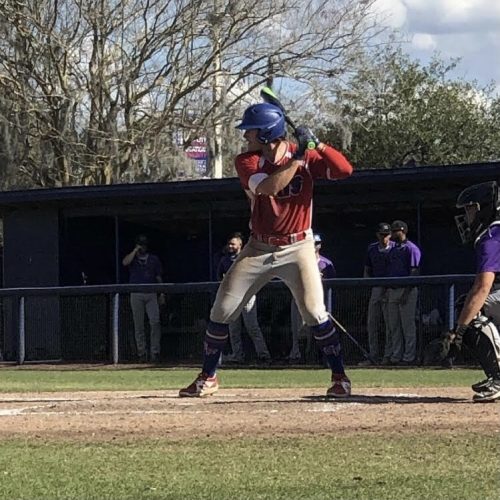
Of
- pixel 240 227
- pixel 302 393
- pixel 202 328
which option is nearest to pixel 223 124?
pixel 240 227

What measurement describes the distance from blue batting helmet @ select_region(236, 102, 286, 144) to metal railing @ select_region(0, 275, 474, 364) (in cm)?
634

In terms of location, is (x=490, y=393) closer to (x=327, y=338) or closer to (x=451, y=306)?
(x=327, y=338)

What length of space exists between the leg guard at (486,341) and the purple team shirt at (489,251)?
47 centimetres

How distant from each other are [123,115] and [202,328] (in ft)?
50.3

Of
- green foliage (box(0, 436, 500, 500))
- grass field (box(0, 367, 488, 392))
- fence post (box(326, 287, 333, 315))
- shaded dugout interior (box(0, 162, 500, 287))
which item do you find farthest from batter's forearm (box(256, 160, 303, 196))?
shaded dugout interior (box(0, 162, 500, 287))

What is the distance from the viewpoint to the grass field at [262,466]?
4.77 meters

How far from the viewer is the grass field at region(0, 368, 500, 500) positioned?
477cm

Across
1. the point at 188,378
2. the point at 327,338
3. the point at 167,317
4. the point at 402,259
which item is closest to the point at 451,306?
the point at 402,259

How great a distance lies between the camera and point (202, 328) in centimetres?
1495

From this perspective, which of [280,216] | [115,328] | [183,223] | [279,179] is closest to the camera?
[279,179]

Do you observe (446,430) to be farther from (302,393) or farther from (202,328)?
(202,328)

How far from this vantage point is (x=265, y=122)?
7746mm

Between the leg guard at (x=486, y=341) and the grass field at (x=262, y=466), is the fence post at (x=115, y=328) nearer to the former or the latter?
the leg guard at (x=486, y=341)

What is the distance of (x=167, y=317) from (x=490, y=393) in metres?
7.94
